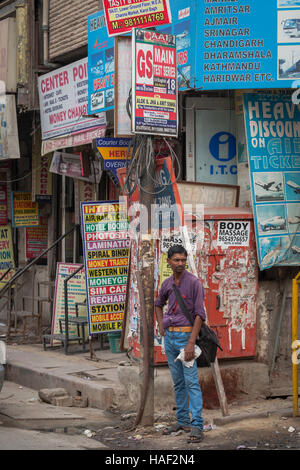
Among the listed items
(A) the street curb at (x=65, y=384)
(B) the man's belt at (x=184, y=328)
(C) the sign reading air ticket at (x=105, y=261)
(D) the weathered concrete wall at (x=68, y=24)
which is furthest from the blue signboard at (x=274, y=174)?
(D) the weathered concrete wall at (x=68, y=24)

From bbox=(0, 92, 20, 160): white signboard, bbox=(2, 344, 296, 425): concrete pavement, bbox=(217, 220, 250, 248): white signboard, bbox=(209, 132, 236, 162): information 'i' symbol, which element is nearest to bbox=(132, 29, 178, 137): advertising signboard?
bbox=(217, 220, 250, 248): white signboard

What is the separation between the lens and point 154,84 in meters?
7.84

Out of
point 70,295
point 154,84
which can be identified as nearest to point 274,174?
point 154,84

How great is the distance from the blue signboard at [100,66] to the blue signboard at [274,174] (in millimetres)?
2557

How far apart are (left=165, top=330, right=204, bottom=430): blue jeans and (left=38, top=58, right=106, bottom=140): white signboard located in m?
5.08

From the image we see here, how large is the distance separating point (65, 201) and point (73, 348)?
12.1 ft

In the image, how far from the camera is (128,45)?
328 inches

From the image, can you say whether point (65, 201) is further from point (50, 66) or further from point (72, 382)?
point (72, 382)

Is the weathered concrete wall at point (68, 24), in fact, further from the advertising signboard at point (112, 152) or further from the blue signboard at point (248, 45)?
the blue signboard at point (248, 45)

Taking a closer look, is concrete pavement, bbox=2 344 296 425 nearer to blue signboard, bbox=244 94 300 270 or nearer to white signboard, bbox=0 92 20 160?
blue signboard, bbox=244 94 300 270

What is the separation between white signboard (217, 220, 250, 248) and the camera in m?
8.99

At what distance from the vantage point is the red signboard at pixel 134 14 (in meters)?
7.95

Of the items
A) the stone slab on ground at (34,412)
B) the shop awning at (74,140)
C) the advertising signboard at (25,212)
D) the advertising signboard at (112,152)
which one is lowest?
the stone slab on ground at (34,412)
